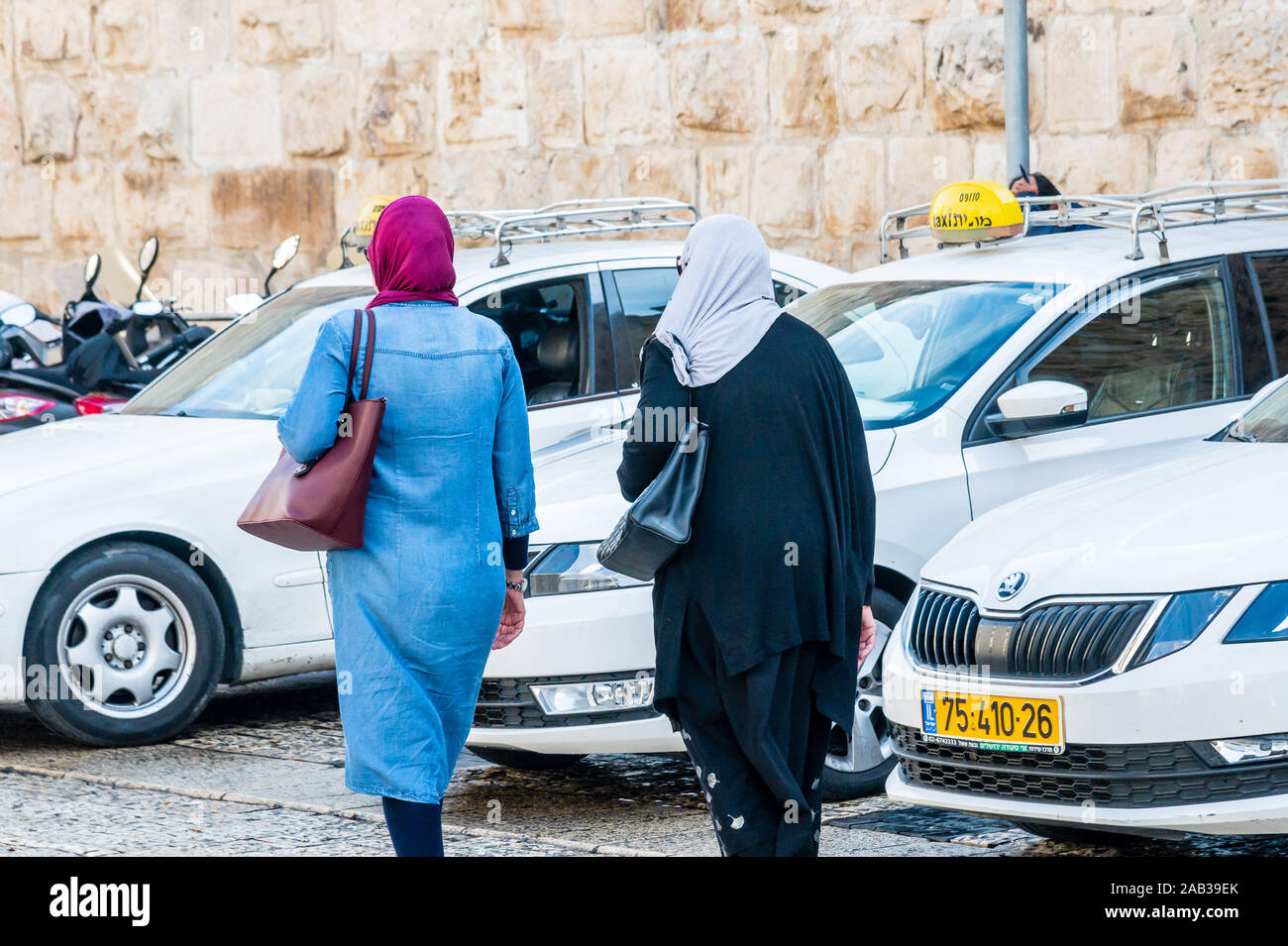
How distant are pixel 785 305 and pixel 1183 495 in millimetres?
3279

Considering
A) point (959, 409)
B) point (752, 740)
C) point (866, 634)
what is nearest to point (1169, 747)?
point (866, 634)

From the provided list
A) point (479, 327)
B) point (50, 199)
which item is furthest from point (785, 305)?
point (50, 199)

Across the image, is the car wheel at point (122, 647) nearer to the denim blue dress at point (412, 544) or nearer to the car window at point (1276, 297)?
the denim blue dress at point (412, 544)

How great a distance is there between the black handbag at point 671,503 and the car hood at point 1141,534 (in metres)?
1.00

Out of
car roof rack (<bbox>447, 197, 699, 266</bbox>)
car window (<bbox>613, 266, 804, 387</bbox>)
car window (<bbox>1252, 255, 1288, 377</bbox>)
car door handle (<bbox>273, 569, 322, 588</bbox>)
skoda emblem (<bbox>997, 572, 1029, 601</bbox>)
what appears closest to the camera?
skoda emblem (<bbox>997, 572, 1029, 601</bbox>)

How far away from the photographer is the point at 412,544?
462 centimetres

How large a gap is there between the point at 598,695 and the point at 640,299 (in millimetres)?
2739

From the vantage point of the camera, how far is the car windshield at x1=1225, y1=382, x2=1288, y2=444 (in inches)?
228

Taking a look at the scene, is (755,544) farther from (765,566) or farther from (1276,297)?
(1276,297)

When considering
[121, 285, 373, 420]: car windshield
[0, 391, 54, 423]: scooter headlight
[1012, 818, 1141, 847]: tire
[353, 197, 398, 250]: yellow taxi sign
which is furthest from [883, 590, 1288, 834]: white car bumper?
[0, 391, 54, 423]: scooter headlight

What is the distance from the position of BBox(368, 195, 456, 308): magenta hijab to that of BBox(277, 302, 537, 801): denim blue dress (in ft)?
0.14

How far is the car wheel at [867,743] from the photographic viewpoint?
625 cm

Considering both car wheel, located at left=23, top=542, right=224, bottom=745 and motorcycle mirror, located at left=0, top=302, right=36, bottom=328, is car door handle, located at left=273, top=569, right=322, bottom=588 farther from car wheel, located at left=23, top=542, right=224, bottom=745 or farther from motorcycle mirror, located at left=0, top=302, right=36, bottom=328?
motorcycle mirror, located at left=0, top=302, right=36, bottom=328

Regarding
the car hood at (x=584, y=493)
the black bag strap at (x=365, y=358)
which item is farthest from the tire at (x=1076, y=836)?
the black bag strap at (x=365, y=358)
